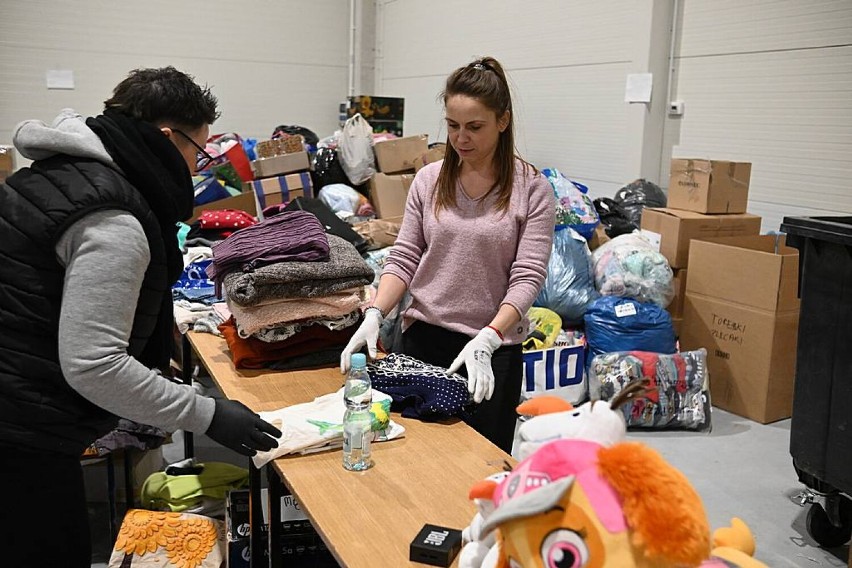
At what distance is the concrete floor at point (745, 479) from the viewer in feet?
8.61

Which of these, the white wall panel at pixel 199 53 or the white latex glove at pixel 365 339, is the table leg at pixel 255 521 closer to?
the white latex glove at pixel 365 339

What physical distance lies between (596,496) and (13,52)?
732 cm

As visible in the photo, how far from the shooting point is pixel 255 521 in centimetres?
187

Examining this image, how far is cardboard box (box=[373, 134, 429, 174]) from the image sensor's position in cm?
538

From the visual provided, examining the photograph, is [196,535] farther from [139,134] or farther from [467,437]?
[139,134]

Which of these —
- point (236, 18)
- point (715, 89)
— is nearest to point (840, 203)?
Result: point (715, 89)

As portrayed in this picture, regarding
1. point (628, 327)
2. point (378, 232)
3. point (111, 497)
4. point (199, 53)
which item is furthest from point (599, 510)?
point (199, 53)

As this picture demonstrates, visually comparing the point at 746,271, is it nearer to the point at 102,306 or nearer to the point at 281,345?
the point at 281,345

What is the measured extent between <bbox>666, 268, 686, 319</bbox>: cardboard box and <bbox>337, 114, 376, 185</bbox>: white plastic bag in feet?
7.49

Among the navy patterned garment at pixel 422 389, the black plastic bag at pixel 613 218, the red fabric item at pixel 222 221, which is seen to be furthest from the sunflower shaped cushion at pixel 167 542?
the black plastic bag at pixel 613 218

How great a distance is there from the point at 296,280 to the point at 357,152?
3.37 meters

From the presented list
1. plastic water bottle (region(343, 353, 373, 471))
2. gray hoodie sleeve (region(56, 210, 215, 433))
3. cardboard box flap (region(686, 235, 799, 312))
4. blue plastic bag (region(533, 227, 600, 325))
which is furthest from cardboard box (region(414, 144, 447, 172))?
gray hoodie sleeve (region(56, 210, 215, 433))

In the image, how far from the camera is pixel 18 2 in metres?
6.62

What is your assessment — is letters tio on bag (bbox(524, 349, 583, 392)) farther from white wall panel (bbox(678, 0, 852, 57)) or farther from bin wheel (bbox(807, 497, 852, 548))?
white wall panel (bbox(678, 0, 852, 57))
